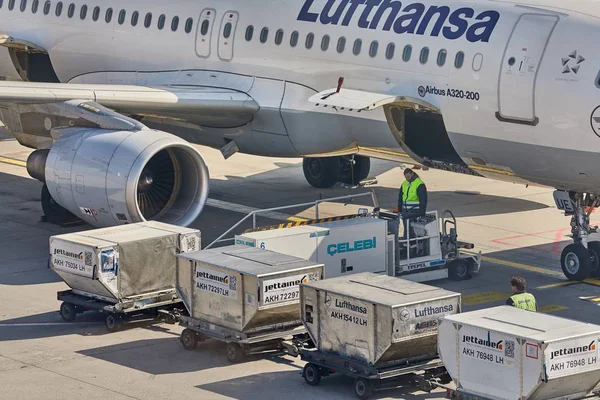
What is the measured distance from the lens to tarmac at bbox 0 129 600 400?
1636 centimetres

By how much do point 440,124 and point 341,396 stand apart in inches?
285

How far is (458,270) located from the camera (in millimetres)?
21750

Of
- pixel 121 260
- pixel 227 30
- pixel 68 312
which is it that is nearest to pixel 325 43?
pixel 227 30

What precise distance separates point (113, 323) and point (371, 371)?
4.61 m

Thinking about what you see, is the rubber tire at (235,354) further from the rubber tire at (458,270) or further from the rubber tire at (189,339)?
the rubber tire at (458,270)

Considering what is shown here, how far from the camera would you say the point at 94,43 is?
27266 mm

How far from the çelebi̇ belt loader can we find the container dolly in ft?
11.3

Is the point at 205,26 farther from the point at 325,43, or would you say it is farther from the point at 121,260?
the point at 121,260

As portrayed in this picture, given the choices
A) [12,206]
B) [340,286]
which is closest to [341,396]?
Answer: [340,286]

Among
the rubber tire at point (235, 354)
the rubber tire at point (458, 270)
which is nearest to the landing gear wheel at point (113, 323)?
the rubber tire at point (235, 354)

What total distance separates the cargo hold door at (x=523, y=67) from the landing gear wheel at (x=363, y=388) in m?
6.46

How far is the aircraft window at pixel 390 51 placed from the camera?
73.3ft

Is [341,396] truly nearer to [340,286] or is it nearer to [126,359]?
[340,286]

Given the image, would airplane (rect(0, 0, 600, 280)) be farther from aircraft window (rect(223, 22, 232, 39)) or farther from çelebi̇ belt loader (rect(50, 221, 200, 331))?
çelebi̇ belt loader (rect(50, 221, 200, 331))
